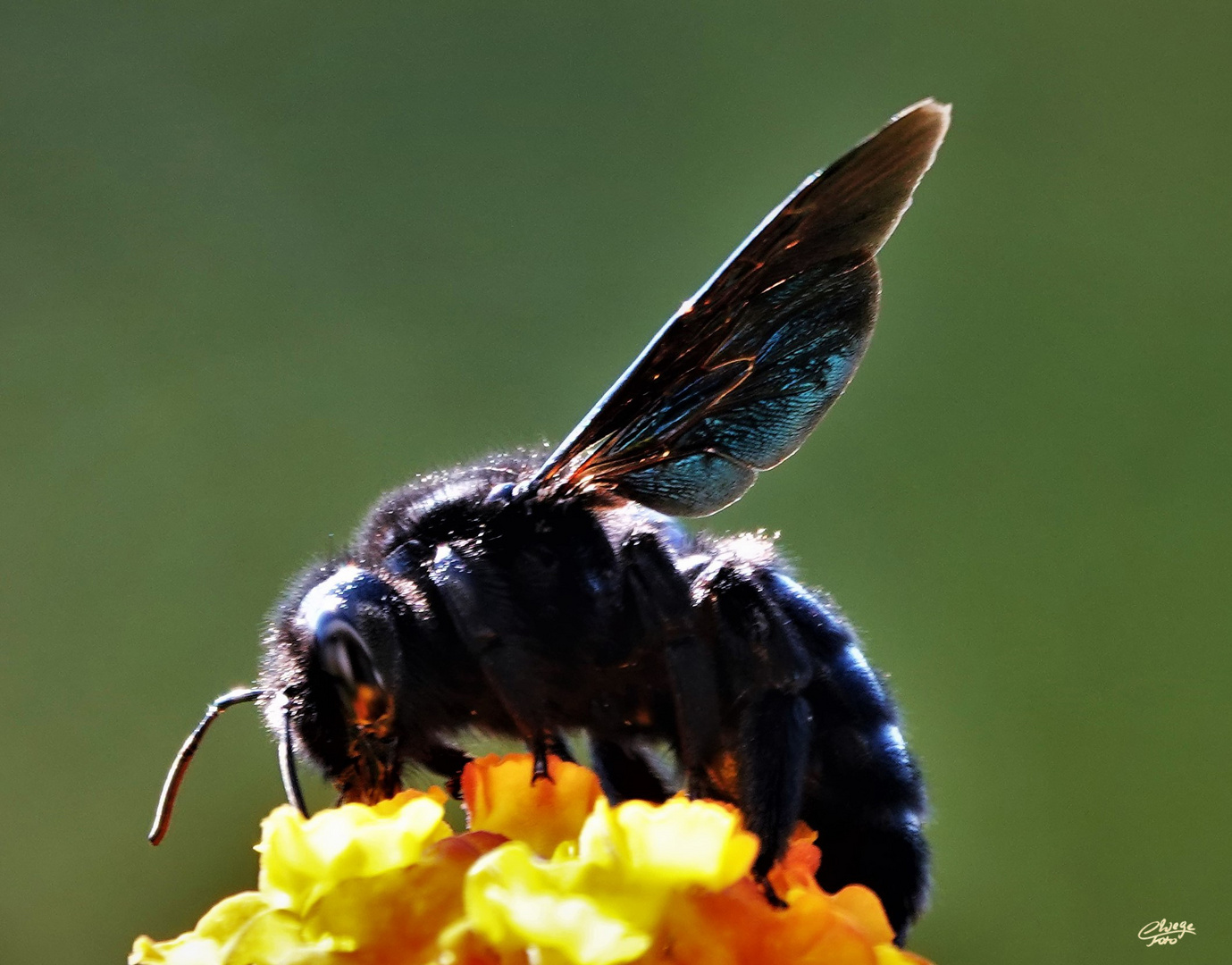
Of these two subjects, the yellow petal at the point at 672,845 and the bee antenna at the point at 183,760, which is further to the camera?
the bee antenna at the point at 183,760

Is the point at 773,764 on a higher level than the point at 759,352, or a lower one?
lower

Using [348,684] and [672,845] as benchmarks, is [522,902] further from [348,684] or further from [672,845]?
[348,684]

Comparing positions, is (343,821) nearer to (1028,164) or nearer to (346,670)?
(346,670)

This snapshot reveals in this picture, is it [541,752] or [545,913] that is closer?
[545,913]
